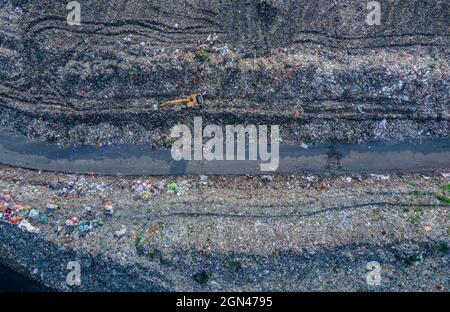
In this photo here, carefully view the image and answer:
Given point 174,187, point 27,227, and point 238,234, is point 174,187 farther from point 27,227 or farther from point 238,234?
point 27,227

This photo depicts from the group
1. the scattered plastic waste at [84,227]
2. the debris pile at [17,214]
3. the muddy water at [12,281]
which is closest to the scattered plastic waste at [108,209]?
the scattered plastic waste at [84,227]

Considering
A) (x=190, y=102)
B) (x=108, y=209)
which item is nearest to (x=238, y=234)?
(x=108, y=209)

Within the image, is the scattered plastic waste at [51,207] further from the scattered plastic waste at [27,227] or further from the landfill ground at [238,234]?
the scattered plastic waste at [27,227]

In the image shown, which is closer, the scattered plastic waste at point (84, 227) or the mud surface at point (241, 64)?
the scattered plastic waste at point (84, 227)

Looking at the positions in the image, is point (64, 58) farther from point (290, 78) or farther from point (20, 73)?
point (290, 78)

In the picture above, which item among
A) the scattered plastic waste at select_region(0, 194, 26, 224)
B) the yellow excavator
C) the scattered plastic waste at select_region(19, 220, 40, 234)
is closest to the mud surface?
the yellow excavator

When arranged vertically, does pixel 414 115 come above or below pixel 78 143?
above

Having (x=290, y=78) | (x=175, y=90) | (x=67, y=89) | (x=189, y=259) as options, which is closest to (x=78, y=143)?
(x=67, y=89)

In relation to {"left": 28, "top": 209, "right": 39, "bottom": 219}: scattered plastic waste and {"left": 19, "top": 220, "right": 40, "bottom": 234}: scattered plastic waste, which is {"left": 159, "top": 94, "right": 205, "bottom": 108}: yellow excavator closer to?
{"left": 28, "top": 209, "right": 39, "bottom": 219}: scattered plastic waste
